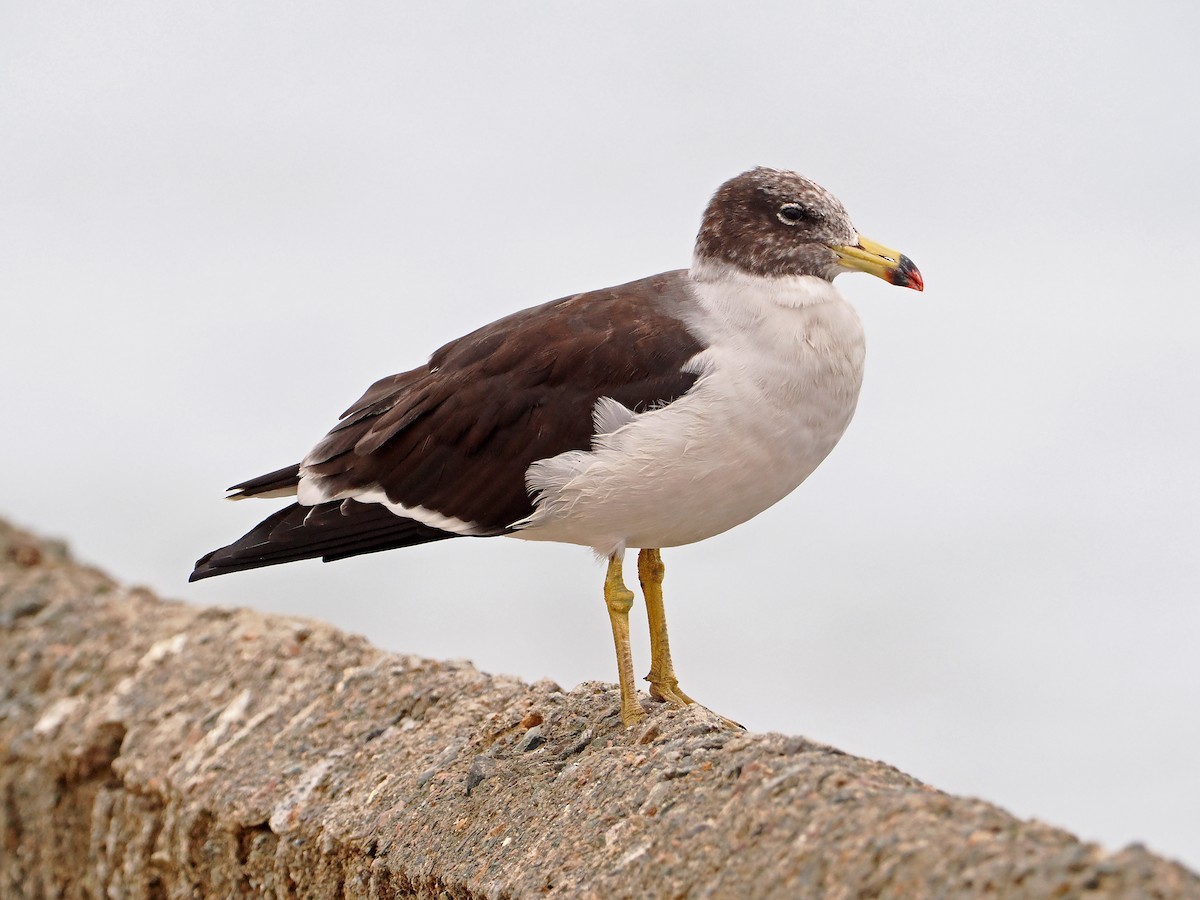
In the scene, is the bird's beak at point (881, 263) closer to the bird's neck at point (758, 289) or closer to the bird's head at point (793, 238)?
the bird's head at point (793, 238)

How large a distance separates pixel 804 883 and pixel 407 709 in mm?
3189

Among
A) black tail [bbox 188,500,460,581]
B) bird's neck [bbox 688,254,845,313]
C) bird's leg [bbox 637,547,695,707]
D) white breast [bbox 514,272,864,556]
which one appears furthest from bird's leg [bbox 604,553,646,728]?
bird's neck [bbox 688,254,845,313]

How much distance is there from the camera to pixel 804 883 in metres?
3.90

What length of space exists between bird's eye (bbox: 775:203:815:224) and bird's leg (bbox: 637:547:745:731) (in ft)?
4.79

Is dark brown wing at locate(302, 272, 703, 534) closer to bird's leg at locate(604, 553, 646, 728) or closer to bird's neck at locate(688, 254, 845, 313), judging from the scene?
bird's neck at locate(688, 254, 845, 313)

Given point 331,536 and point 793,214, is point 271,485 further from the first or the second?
point 793,214

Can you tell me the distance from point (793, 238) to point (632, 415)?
1.02 m

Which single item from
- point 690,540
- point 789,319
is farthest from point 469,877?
point 789,319

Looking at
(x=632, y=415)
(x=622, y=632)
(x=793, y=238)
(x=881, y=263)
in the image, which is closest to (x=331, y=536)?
(x=622, y=632)

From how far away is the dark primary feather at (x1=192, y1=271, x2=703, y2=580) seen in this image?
5422 mm

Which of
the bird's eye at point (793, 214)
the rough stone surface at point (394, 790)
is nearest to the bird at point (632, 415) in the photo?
the bird's eye at point (793, 214)

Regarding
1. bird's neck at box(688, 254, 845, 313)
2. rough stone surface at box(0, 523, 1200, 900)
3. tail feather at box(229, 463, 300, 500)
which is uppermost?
bird's neck at box(688, 254, 845, 313)

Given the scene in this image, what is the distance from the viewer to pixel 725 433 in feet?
16.9

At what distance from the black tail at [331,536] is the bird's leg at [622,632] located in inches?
25.0
